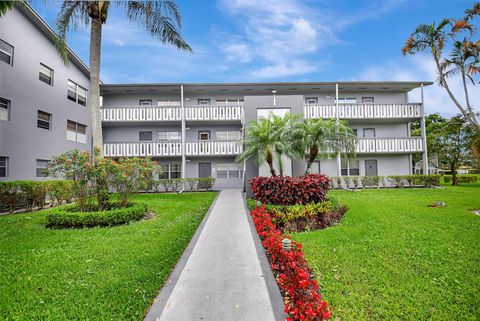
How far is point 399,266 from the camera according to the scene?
4.64 meters

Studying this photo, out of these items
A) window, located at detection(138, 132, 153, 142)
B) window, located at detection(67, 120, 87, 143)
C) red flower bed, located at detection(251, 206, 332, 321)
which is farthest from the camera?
window, located at detection(138, 132, 153, 142)

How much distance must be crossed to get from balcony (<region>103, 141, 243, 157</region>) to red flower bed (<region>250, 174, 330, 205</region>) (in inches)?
381

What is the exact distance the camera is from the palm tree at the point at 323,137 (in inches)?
395

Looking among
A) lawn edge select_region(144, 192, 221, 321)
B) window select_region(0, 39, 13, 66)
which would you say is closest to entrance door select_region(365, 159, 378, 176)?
lawn edge select_region(144, 192, 221, 321)

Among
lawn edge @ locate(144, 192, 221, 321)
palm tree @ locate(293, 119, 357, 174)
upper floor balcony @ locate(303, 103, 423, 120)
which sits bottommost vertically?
lawn edge @ locate(144, 192, 221, 321)

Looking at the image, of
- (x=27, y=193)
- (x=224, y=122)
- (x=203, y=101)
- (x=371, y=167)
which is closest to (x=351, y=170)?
(x=371, y=167)

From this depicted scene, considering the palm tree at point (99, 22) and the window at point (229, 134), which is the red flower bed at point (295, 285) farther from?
the window at point (229, 134)

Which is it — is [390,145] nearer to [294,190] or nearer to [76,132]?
[294,190]

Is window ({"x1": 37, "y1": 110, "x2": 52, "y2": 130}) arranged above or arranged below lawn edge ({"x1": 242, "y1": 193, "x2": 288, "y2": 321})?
above

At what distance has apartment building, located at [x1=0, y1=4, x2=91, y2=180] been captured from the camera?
1196 centimetres

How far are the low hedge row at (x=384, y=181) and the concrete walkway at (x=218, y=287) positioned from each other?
14706 mm

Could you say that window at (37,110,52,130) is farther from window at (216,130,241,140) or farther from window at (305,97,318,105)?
window at (305,97,318,105)

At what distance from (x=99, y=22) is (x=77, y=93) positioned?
8.89 meters

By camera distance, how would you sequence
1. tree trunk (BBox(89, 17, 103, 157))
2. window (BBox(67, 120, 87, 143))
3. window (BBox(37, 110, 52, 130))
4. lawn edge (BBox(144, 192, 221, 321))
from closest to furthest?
lawn edge (BBox(144, 192, 221, 321)) → tree trunk (BBox(89, 17, 103, 157)) → window (BBox(37, 110, 52, 130)) → window (BBox(67, 120, 87, 143))
